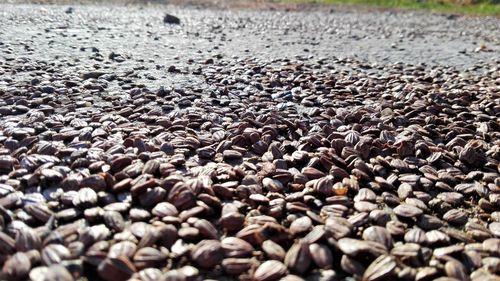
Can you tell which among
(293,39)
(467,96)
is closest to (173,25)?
(293,39)

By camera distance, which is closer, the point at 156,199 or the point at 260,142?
the point at 156,199

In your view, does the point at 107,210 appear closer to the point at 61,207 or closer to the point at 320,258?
the point at 61,207

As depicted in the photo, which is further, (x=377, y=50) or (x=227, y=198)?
(x=377, y=50)

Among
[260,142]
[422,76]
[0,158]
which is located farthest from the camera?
[422,76]

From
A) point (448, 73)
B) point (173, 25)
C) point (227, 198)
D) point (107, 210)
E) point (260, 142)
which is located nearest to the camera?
point (107, 210)

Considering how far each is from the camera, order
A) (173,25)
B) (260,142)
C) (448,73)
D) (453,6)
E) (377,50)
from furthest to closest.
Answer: (453,6), (173,25), (377,50), (448,73), (260,142)

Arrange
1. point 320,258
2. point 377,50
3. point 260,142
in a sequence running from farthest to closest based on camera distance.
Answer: point 377,50
point 260,142
point 320,258

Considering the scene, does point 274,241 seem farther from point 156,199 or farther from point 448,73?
point 448,73

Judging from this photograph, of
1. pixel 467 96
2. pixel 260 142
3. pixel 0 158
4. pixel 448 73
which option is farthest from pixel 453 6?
pixel 0 158
